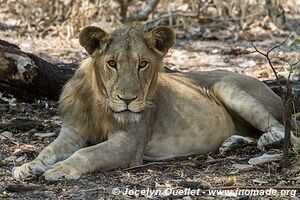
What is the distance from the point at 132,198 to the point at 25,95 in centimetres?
313

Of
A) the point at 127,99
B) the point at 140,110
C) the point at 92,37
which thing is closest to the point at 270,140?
the point at 140,110

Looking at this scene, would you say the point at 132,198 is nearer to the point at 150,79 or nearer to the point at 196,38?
the point at 150,79

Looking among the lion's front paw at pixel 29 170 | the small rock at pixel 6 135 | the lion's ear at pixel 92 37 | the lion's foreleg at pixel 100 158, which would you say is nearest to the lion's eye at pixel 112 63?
the lion's ear at pixel 92 37

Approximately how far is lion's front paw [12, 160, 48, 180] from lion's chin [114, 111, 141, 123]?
0.65 meters

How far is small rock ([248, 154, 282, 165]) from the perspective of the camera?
5762 millimetres

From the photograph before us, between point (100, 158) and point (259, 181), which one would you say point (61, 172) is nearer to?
point (100, 158)

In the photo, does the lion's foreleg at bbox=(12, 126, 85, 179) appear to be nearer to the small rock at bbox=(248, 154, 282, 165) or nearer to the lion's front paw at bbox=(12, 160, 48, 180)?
the lion's front paw at bbox=(12, 160, 48, 180)

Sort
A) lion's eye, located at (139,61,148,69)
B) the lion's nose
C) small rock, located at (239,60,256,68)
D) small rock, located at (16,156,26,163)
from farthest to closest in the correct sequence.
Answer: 1. small rock, located at (239,60,256,68)
2. small rock, located at (16,156,26,163)
3. lion's eye, located at (139,61,148,69)
4. the lion's nose

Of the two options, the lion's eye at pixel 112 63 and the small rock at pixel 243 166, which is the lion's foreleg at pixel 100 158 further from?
the small rock at pixel 243 166

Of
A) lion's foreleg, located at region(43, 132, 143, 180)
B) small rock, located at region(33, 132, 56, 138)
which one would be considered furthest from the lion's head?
small rock, located at region(33, 132, 56, 138)

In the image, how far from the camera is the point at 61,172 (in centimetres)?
536

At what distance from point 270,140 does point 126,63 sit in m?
1.43

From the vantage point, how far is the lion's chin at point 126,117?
5.76 meters

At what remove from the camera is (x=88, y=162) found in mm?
5547
